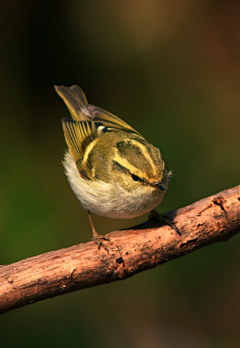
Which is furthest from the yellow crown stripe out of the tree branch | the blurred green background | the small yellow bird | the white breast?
the blurred green background

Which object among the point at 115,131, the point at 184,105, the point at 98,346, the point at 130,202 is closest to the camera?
the point at 130,202

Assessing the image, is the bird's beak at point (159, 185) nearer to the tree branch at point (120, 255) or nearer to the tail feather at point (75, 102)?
the tree branch at point (120, 255)

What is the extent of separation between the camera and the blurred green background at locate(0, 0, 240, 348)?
15.4 ft

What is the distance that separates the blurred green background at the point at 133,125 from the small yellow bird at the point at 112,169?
1036 mm

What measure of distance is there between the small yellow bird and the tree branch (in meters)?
0.12

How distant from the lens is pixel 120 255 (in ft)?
10.3

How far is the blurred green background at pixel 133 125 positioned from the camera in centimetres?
470

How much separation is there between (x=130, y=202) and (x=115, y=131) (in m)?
0.94

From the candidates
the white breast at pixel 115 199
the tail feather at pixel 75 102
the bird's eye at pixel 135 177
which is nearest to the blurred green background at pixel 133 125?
the tail feather at pixel 75 102

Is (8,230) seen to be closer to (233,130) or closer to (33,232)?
(33,232)

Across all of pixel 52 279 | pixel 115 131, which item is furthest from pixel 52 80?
pixel 52 279

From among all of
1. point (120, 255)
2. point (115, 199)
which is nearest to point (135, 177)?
point (115, 199)

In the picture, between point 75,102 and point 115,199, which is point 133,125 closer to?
point 75,102

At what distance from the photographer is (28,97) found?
5.46 meters
